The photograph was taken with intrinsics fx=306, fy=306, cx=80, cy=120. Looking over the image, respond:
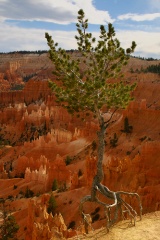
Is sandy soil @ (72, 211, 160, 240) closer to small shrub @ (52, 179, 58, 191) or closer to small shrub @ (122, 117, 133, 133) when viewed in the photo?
small shrub @ (52, 179, 58, 191)

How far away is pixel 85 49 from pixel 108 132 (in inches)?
1697

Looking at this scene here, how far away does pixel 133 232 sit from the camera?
1208cm

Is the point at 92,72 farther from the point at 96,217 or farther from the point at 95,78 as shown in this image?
the point at 96,217

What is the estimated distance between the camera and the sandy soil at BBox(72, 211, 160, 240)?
11.7 metres

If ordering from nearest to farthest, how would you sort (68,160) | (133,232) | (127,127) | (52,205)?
(133,232) < (52,205) < (68,160) < (127,127)

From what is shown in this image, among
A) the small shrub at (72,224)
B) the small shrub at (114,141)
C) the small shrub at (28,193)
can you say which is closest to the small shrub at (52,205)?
the small shrub at (72,224)

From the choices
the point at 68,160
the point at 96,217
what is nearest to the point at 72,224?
the point at 96,217

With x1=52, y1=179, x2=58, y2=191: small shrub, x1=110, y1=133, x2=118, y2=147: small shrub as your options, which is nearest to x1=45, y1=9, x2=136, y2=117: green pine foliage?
x1=52, y1=179, x2=58, y2=191: small shrub

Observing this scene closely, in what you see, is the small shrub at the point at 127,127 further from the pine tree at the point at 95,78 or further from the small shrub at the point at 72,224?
the pine tree at the point at 95,78

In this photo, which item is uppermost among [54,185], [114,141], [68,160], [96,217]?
[114,141]

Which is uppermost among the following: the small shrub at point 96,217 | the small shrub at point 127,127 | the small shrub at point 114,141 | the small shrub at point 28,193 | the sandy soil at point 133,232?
the sandy soil at point 133,232

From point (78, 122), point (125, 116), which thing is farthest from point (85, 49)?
point (78, 122)

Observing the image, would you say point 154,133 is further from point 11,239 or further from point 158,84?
point 158,84

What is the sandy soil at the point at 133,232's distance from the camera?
11688 mm
